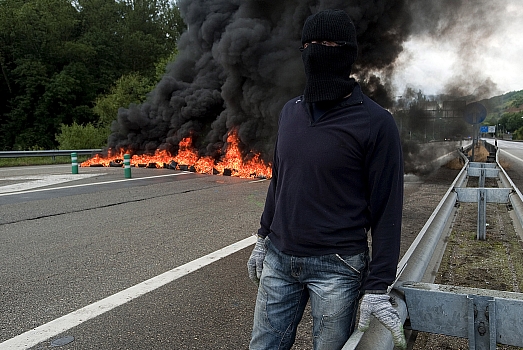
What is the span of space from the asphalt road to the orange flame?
6.31m

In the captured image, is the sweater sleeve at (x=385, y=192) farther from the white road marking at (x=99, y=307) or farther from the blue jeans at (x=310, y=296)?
the white road marking at (x=99, y=307)

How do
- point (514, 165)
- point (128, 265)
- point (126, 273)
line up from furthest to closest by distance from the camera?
point (514, 165), point (128, 265), point (126, 273)

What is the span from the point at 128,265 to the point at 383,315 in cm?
390

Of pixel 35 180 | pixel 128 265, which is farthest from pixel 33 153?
pixel 128 265

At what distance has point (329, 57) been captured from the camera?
201 cm

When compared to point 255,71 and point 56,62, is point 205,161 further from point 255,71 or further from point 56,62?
point 56,62

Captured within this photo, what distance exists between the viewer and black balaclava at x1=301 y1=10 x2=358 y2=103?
199cm

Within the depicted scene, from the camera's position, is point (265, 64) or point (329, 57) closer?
point (329, 57)

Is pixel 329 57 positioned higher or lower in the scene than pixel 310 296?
higher

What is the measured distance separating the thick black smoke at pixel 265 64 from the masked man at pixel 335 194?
14.5 m

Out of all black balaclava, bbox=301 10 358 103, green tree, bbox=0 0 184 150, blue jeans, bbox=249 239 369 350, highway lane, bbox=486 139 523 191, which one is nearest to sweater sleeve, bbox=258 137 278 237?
blue jeans, bbox=249 239 369 350

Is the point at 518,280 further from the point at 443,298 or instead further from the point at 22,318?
the point at 22,318

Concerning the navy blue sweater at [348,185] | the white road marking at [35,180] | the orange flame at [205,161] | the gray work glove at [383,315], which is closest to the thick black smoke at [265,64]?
the orange flame at [205,161]

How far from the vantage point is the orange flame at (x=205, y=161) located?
16234 millimetres
